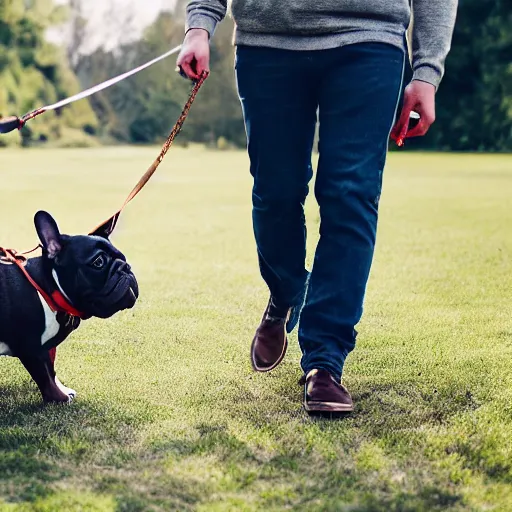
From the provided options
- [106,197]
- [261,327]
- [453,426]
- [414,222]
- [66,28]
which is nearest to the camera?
[453,426]

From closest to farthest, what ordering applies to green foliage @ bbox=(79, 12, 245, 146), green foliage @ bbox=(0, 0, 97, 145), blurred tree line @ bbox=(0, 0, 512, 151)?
1. blurred tree line @ bbox=(0, 0, 512, 151)
2. green foliage @ bbox=(79, 12, 245, 146)
3. green foliage @ bbox=(0, 0, 97, 145)

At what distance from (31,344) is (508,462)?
1493 millimetres

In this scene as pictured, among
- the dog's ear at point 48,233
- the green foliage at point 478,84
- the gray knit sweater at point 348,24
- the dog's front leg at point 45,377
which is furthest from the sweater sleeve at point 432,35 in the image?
the green foliage at point 478,84

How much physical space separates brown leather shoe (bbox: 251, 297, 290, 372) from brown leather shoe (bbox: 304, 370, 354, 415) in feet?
1.45

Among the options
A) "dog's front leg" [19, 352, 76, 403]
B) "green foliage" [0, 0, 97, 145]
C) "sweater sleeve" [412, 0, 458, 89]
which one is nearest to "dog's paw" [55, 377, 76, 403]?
"dog's front leg" [19, 352, 76, 403]

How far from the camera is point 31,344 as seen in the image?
2850 millimetres

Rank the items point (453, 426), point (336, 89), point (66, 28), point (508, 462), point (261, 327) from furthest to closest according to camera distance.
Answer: point (66, 28) → point (261, 327) → point (336, 89) → point (453, 426) → point (508, 462)

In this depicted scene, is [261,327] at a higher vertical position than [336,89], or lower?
lower

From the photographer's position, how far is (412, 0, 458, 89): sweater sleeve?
307cm

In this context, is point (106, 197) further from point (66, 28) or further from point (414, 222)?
point (66, 28)

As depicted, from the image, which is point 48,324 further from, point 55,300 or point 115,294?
point 115,294

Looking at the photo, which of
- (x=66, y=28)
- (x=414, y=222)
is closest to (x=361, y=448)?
(x=414, y=222)

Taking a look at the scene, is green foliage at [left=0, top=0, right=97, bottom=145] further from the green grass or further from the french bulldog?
the french bulldog

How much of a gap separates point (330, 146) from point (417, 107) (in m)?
0.35
